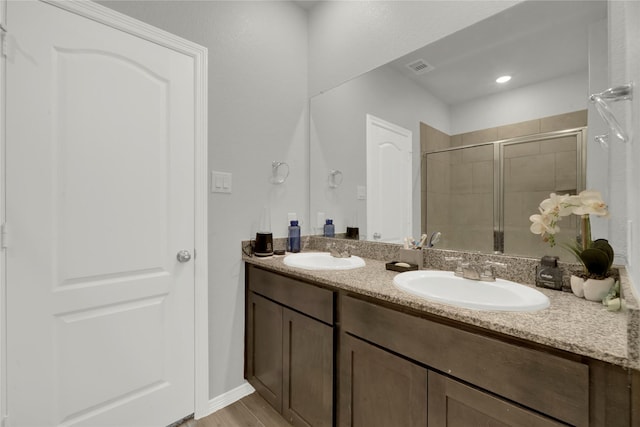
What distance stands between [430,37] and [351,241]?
4.02 feet

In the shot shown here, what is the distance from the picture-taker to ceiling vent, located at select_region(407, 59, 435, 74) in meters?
1.50

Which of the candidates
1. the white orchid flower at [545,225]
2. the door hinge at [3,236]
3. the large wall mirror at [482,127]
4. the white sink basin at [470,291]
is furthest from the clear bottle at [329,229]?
the door hinge at [3,236]

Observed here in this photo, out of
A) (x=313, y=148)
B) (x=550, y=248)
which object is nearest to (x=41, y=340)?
(x=313, y=148)

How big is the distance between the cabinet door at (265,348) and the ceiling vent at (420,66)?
4.80 ft

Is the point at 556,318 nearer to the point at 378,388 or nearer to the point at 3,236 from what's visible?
the point at 378,388

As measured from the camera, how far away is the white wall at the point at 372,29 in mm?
1389

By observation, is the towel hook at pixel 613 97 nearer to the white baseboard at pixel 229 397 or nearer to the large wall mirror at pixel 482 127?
the large wall mirror at pixel 482 127

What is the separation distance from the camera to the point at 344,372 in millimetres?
1163

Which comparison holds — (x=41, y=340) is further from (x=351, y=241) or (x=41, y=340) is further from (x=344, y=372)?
Answer: (x=351, y=241)

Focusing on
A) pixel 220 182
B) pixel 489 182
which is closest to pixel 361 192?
pixel 489 182

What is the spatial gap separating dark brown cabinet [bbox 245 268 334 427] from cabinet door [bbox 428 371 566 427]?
0.45 m

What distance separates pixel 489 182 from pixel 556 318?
69cm

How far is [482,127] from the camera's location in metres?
1.31

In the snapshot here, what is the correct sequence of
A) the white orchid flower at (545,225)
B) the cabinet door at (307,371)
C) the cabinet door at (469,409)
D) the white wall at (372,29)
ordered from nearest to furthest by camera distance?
the cabinet door at (469,409) → the white orchid flower at (545,225) → the cabinet door at (307,371) → the white wall at (372,29)
